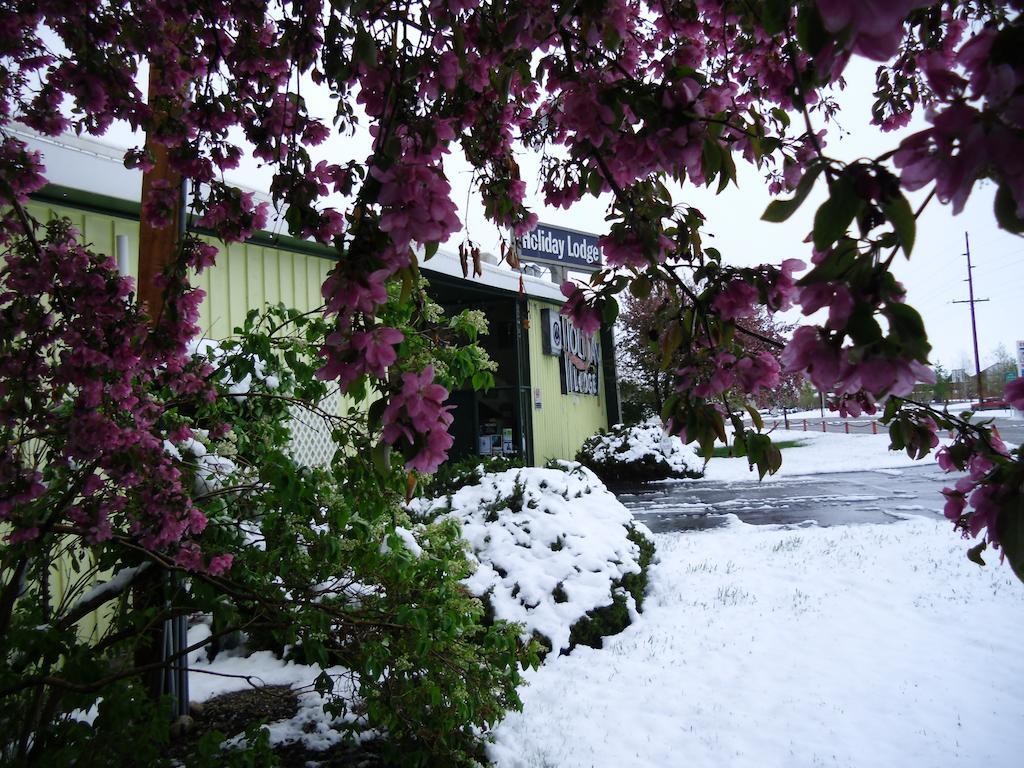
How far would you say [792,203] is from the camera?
0.77 metres

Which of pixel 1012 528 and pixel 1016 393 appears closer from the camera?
pixel 1012 528

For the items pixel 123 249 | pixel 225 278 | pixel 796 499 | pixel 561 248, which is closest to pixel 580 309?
pixel 123 249

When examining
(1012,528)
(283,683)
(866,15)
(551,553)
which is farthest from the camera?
(551,553)

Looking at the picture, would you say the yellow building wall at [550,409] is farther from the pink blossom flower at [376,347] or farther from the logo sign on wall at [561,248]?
the pink blossom flower at [376,347]

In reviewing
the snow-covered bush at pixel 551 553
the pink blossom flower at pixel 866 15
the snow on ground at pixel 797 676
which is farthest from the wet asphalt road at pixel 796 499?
the pink blossom flower at pixel 866 15

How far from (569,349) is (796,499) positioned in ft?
17.5

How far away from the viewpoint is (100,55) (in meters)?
2.04

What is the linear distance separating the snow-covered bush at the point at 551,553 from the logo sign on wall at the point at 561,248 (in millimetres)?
7470

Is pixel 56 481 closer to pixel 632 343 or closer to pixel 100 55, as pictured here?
pixel 100 55

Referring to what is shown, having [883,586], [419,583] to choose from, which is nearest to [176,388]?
[419,583]

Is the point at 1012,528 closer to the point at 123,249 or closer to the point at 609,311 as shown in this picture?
the point at 609,311

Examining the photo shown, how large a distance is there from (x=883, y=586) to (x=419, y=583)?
176 inches

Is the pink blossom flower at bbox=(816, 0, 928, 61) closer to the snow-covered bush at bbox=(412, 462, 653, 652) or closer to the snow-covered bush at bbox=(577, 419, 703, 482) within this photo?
the snow-covered bush at bbox=(412, 462, 653, 652)

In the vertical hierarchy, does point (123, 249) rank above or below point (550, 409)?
above
